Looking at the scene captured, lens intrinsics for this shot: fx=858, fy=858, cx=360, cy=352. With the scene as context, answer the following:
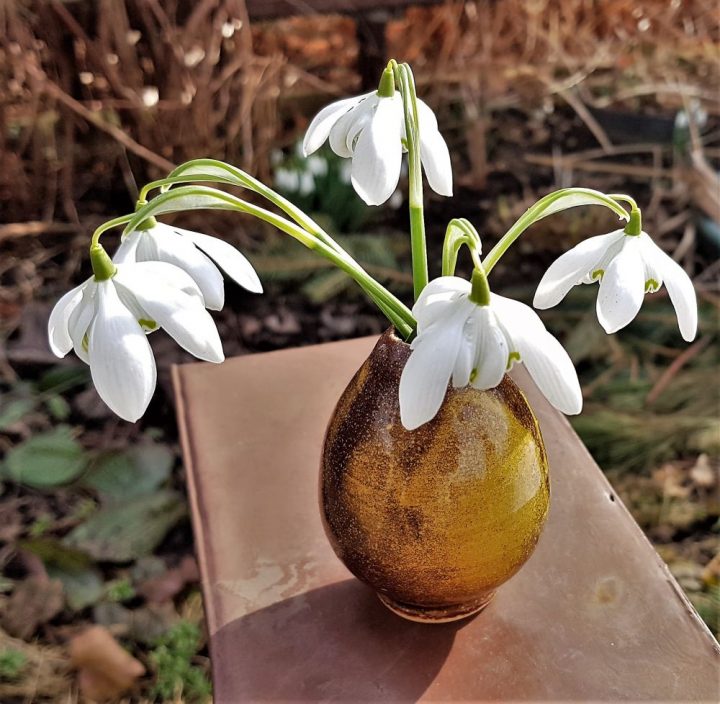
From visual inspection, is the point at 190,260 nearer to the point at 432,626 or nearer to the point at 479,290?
the point at 479,290

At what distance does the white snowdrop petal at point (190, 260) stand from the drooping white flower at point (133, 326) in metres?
0.04

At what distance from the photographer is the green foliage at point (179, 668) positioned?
1.11 metres

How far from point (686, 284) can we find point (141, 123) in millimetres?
1390

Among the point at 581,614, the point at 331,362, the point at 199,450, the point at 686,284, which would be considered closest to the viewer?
the point at 686,284

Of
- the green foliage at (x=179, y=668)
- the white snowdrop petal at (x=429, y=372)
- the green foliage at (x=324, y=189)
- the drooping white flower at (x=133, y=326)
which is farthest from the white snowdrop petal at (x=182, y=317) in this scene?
the green foliage at (x=324, y=189)

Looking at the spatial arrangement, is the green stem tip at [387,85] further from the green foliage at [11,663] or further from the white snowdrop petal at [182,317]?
the green foliage at [11,663]

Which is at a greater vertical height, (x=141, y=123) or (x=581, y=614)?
(x=141, y=123)

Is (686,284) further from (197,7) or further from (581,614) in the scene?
(197,7)

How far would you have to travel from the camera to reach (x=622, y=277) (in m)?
0.52

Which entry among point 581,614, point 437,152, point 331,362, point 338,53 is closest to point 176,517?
point 331,362

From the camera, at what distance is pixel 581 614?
671 millimetres

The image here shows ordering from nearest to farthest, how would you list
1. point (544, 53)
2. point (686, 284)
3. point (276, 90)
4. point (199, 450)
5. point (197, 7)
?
1. point (686, 284)
2. point (199, 450)
3. point (197, 7)
4. point (276, 90)
5. point (544, 53)

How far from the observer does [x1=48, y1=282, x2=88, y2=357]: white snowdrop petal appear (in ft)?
1.67

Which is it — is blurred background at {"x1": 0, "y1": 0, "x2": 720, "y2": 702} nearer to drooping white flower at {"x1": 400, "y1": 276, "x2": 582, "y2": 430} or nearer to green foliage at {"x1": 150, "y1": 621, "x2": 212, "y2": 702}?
green foliage at {"x1": 150, "y1": 621, "x2": 212, "y2": 702}
